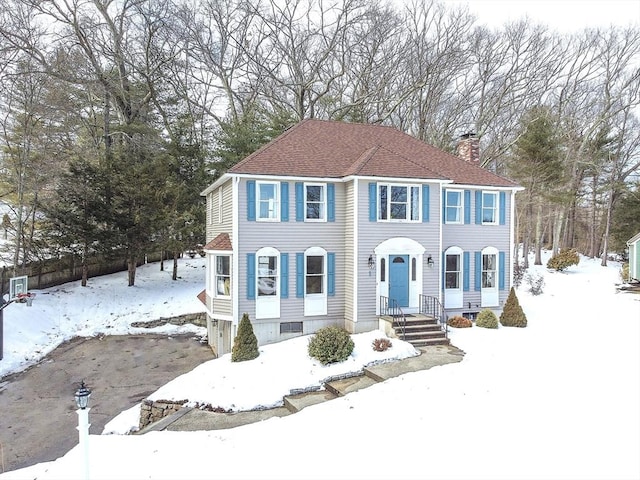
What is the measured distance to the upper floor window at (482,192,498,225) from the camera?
1609cm

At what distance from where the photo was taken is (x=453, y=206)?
1568 cm

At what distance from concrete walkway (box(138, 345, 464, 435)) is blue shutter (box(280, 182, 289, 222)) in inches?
233

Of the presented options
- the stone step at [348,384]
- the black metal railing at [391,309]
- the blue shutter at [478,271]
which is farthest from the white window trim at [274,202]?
the blue shutter at [478,271]

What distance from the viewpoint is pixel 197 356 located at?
609 inches

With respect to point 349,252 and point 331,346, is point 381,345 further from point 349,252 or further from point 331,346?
point 349,252

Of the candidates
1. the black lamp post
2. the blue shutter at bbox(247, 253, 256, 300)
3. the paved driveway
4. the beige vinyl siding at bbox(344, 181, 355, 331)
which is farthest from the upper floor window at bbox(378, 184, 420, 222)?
the black lamp post

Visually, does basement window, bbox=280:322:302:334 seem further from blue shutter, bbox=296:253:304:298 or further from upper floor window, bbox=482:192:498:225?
A: upper floor window, bbox=482:192:498:225

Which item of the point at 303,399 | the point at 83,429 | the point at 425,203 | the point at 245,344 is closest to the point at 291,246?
the point at 245,344

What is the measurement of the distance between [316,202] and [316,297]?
347 cm

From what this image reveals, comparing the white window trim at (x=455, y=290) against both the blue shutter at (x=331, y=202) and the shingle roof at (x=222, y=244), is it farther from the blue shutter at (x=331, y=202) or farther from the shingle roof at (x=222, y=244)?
the shingle roof at (x=222, y=244)

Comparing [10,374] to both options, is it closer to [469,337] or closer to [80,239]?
[80,239]

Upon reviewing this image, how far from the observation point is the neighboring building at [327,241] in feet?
44.2

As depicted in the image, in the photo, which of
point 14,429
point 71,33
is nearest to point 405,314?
point 14,429

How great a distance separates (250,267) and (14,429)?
297 inches
